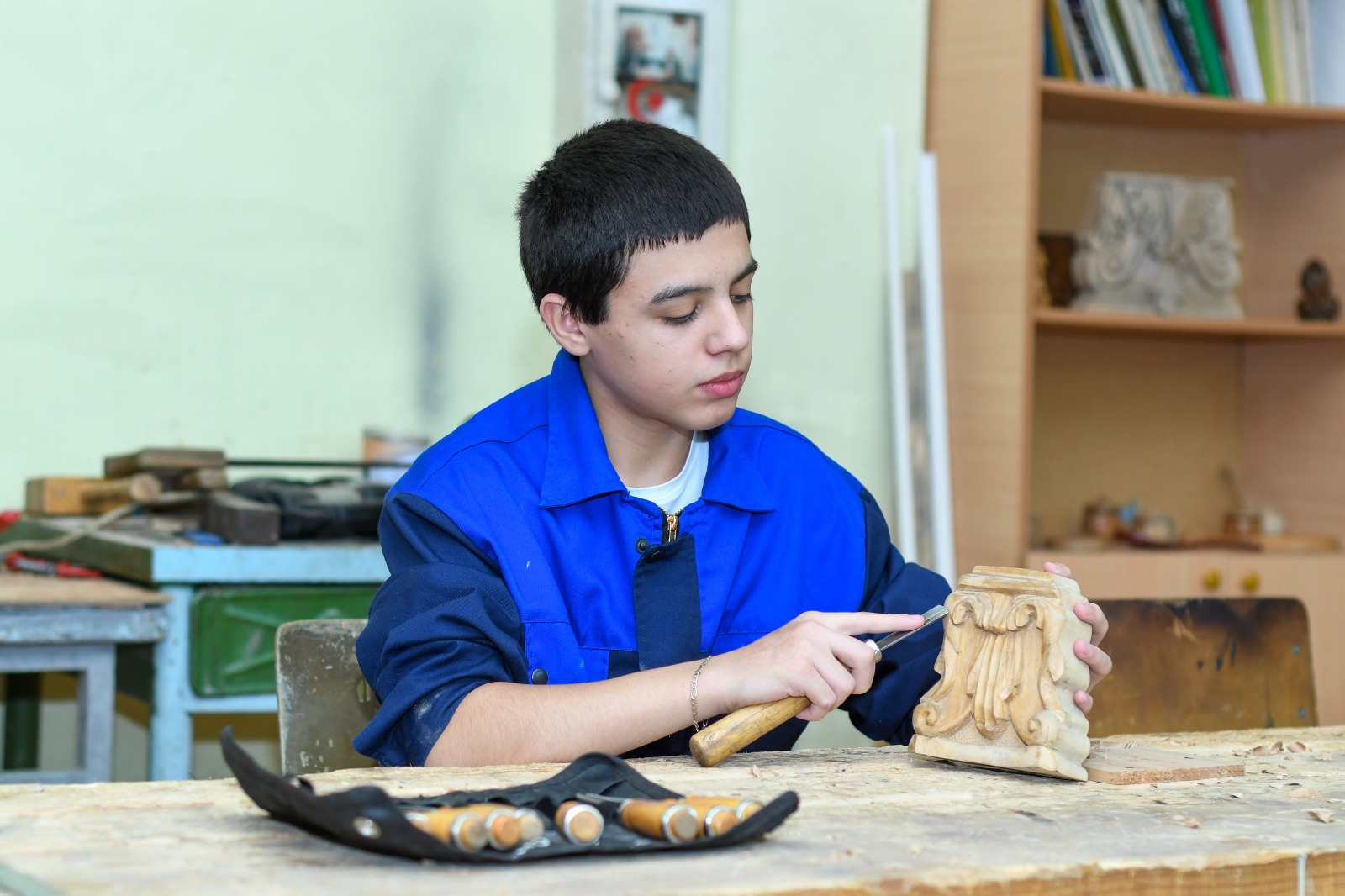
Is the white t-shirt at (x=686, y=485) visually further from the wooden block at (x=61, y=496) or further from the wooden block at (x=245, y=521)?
the wooden block at (x=61, y=496)

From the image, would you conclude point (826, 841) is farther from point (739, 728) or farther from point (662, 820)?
point (739, 728)

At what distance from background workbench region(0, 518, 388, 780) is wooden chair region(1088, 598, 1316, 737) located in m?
1.11

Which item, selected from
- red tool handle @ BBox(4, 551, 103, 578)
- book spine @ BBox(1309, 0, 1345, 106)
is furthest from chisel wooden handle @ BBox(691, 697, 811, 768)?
book spine @ BBox(1309, 0, 1345, 106)

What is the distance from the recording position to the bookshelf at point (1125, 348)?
3086 millimetres

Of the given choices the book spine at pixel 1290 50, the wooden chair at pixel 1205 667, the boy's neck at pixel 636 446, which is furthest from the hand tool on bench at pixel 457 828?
the book spine at pixel 1290 50

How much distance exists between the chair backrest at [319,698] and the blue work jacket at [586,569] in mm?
94

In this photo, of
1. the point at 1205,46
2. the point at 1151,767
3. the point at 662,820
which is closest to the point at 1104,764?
the point at 1151,767

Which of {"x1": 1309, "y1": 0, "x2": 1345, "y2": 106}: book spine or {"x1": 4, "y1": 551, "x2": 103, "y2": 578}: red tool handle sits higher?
{"x1": 1309, "y1": 0, "x2": 1345, "y2": 106}: book spine

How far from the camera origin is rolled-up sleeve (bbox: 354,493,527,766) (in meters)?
1.32

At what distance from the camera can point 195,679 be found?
2.24 m

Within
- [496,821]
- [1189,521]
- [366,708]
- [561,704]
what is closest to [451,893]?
[496,821]

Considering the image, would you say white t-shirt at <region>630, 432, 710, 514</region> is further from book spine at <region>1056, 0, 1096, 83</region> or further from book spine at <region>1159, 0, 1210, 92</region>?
book spine at <region>1159, 0, 1210, 92</region>

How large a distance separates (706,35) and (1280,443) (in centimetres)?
192

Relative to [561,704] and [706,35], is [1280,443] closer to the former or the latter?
[706,35]
